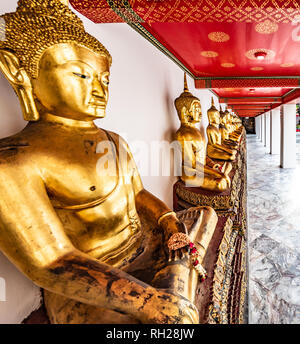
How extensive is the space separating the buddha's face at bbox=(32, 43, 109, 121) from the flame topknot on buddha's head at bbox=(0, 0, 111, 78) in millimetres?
19

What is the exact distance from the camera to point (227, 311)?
3.32 ft

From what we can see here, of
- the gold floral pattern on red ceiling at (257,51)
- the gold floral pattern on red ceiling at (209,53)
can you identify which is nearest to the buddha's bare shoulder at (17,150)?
the gold floral pattern on red ceiling at (209,53)

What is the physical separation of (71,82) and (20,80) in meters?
0.14

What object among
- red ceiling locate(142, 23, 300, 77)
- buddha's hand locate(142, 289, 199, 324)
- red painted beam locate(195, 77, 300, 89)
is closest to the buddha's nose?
buddha's hand locate(142, 289, 199, 324)

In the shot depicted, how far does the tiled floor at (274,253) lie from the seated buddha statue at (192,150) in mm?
855

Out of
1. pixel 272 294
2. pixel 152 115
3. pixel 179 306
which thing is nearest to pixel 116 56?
pixel 152 115

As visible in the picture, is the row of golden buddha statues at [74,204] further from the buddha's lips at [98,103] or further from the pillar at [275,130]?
the pillar at [275,130]

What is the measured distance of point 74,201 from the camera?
30.2 inches

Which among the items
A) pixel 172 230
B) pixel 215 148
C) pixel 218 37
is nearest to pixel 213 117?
pixel 215 148

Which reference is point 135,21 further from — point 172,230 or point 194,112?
point 172,230

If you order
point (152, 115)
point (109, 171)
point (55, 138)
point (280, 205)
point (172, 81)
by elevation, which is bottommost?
point (280, 205)

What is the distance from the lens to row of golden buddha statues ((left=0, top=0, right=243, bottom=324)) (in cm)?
58
